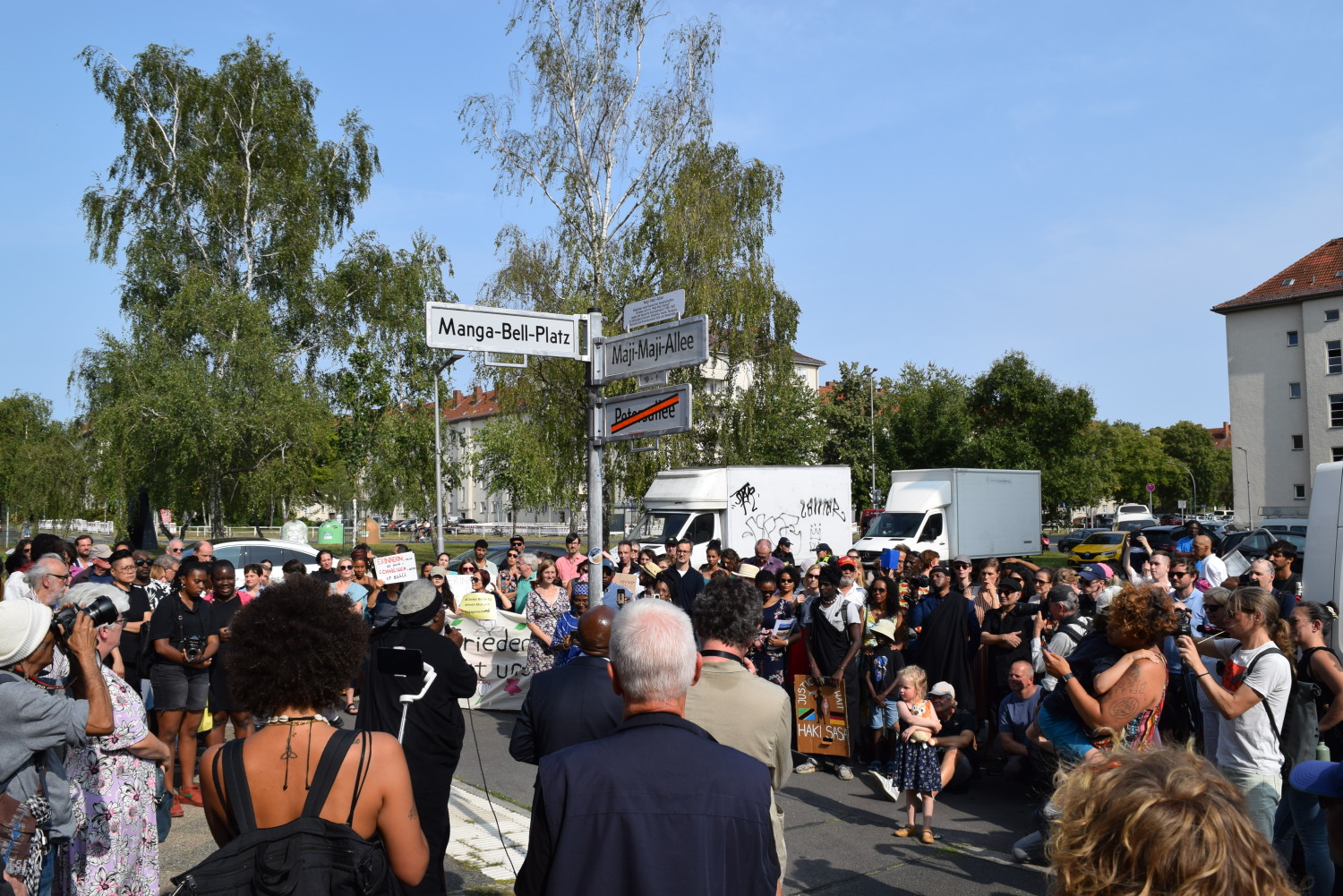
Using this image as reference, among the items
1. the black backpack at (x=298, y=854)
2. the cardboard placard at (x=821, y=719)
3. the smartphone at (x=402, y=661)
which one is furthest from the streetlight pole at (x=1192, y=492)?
the black backpack at (x=298, y=854)

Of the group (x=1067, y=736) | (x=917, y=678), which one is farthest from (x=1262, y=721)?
(x=917, y=678)

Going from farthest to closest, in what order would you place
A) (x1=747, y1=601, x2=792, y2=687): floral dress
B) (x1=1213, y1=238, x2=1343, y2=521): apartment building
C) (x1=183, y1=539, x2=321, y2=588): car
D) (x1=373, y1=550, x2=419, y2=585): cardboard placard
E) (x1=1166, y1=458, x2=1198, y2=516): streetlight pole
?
(x1=1166, y1=458, x2=1198, y2=516): streetlight pole → (x1=1213, y1=238, x2=1343, y2=521): apartment building → (x1=183, y1=539, x2=321, y2=588): car → (x1=373, y1=550, x2=419, y2=585): cardboard placard → (x1=747, y1=601, x2=792, y2=687): floral dress

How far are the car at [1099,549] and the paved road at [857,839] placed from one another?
28.4 m

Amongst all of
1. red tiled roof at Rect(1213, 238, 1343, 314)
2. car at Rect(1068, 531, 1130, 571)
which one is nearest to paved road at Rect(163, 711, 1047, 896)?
car at Rect(1068, 531, 1130, 571)

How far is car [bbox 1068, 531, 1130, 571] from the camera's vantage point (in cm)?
3447

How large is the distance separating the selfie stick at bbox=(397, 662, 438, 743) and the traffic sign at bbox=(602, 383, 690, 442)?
10.4 ft

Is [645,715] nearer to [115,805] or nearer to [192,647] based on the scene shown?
[115,805]

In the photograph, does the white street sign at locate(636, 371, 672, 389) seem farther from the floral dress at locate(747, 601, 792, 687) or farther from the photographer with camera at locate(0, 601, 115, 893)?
the photographer with camera at locate(0, 601, 115, 893)

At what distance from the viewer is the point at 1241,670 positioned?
505cm

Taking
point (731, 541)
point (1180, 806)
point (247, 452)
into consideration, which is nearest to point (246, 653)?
point (1180, 806)

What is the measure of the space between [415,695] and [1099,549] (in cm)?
3478

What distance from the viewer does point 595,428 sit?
310 inches

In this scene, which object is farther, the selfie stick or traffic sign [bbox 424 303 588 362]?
traffic sign [bbox 424 303 588 362]

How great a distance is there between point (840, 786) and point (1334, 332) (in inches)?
2359
